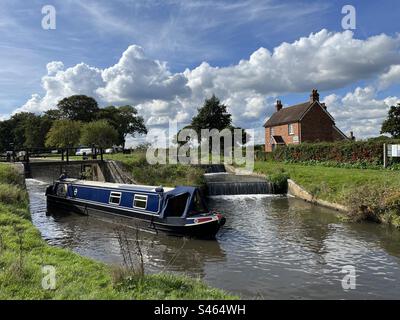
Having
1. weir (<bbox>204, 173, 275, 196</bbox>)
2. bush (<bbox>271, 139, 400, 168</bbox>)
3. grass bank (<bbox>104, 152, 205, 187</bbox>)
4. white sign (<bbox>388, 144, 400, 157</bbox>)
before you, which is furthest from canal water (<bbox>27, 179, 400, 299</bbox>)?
bush (<bbox>271, 139, 400, 168</bbox>)

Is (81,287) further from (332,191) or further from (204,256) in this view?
(332,191)

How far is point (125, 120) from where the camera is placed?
3536 inches

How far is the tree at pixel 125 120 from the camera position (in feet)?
272

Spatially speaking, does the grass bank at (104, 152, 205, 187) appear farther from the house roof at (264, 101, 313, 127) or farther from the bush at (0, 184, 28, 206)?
the house roof at (264, 101, 313, 127)

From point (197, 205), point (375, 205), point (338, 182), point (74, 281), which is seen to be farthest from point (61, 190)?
point (375, 205)

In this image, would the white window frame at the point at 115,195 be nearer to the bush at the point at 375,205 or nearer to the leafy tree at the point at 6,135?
the bush at the point at 375,205

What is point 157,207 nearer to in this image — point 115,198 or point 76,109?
point 115,198

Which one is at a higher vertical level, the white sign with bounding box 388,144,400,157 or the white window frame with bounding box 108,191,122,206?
the white sign with bounding box 388,144,400,157

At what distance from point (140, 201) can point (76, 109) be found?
227ft

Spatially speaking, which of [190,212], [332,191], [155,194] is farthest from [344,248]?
[332,191]

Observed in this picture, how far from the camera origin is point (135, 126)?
93.8m

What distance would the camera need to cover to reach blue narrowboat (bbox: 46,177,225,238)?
14.4 metres
